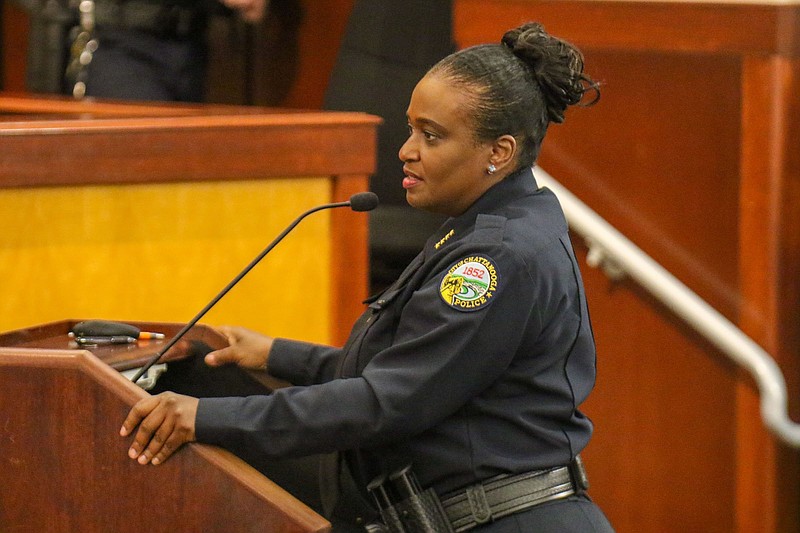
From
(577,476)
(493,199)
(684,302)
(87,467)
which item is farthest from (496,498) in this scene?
(684,302)

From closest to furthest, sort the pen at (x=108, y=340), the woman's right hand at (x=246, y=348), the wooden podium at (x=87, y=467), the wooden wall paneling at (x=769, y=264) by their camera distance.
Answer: the wooden podium at (x=87, y=467) → the pen at (x=108, y=340) → the woman's right hand at (x=246, y=348) → the wooden wall paneling at (x=769, y=264)

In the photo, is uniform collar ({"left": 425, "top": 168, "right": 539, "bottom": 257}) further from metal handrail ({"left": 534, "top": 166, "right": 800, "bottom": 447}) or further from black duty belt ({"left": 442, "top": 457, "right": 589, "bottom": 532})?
metal handrail ({"left": 534, "top": 166, "right": 800, "bottom": 447})

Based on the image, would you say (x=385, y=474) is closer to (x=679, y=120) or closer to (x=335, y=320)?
(x=335, y=320)

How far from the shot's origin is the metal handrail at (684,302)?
2994mm

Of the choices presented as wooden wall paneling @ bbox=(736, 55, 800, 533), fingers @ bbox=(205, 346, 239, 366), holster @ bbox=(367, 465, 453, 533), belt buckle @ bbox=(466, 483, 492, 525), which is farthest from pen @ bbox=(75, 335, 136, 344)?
wooden wall paneling @ bbox=(736, 55, 800, 533)

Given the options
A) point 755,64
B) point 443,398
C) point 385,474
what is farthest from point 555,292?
point 755,64

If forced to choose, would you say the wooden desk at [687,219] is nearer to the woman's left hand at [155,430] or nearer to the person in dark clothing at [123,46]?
the person in dark clothing at [123,46]

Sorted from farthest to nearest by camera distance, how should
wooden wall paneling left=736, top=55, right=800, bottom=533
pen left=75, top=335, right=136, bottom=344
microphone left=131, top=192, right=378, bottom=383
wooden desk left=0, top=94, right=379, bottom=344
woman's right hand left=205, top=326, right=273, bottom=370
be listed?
wooden wall paneling left=736, top=55, right=800, bottom=533 → wooden desk left=0, top=94, right=379, bottom=344 → woman's right hand left=205, top=326, right=273, bottom=370 → pen left=75, top=335, right=136, bottom=344 → microphone left=131, top=192, right=378, bottom=383

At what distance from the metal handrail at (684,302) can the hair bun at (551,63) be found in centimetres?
131

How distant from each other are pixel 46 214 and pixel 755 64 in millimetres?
1582

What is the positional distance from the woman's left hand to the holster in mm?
283

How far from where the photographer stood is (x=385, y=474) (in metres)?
1.68

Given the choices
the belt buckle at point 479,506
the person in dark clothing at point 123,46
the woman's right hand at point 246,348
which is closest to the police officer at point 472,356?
the belt buckle at point 479,506

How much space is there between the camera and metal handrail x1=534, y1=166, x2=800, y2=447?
2994mm
